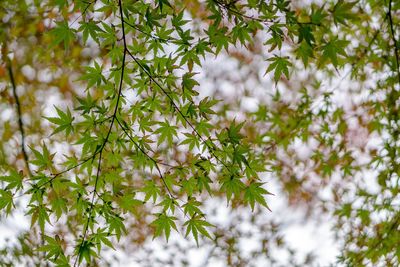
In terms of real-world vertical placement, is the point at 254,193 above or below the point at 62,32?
below

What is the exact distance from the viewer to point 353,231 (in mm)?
3035

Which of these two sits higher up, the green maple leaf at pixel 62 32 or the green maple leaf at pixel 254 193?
the green maple leaf at pixel 62 32

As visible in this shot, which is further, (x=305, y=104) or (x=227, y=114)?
(x=227, y=114)

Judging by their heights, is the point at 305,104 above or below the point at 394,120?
above

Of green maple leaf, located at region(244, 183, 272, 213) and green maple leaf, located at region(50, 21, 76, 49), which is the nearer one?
green maple leaf, located at region(50, 21, 76, 49)

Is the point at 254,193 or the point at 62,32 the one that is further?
the point at 254,193

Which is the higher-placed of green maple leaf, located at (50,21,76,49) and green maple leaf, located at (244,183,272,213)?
green maple leaf, located at (50,21,76,49)

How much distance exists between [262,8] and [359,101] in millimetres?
2309

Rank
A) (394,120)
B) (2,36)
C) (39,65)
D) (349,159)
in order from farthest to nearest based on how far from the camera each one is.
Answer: (39,65) < (349,159) < (2,36) < (394,120)

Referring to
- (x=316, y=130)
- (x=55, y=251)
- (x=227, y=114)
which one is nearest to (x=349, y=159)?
(x=316, y=130)

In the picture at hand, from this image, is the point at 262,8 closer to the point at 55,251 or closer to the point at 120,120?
the point at 120,120

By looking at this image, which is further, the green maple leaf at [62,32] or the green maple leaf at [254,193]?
the green maple leaf at [254,193]

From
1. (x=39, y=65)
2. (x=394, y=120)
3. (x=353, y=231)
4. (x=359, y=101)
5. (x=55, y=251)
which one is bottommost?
(x=55, y=251)

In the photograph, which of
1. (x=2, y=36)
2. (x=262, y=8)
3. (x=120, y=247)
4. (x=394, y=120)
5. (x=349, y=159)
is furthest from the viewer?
(x=120, y=247)
